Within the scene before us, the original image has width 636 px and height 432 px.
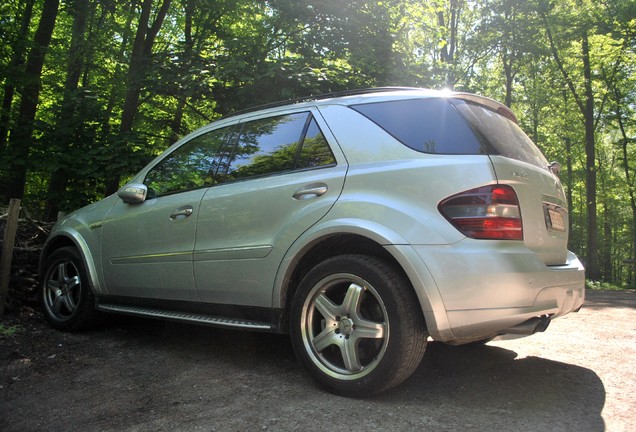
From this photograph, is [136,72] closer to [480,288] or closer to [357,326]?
[357,326]

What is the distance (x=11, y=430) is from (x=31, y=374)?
1060 millimetres

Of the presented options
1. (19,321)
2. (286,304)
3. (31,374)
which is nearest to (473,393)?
(286,304)

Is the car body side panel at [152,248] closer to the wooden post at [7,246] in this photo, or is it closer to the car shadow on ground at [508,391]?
the wooden post at [7,246]

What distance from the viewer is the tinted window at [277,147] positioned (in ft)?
11.4

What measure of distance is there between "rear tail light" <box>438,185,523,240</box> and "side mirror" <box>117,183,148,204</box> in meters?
2.76

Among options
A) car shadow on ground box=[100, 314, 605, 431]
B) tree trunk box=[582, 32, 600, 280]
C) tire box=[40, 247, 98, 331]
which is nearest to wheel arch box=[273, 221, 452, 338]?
car shadow on ground box=[100, 314, 605, 431]

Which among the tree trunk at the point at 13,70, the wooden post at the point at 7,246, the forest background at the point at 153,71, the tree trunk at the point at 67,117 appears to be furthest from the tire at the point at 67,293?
the tree trunk at the point at 13,70

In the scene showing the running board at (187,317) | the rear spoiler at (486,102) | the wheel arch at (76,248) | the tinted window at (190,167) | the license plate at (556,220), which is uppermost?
the rear spoiler at (486,102)

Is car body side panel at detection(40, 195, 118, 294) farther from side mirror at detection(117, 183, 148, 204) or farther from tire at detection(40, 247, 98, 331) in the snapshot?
side mirror at detection(117, 183, 148, 204)

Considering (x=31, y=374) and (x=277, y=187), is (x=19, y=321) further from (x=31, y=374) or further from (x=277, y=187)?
(x=277, y=187)

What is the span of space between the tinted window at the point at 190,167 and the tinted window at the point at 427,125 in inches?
54.8

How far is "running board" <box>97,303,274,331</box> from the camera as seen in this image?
134 inches

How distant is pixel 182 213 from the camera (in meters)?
4.03

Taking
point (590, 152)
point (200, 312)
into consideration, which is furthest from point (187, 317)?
point (590, 152)
